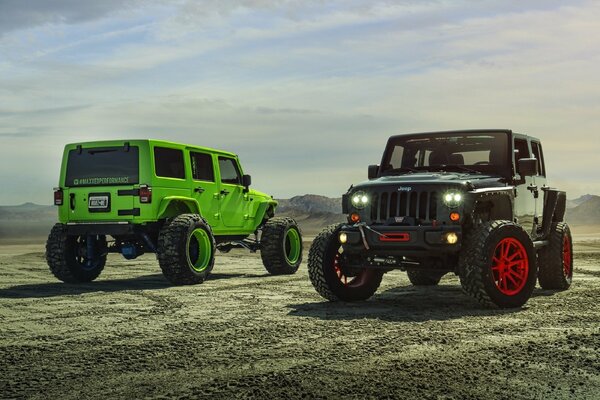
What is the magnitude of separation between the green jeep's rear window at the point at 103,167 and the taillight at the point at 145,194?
0.61ft

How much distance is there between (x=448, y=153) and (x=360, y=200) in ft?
5.78

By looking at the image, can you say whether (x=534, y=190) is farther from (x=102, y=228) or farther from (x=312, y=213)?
(x=312, y=213)

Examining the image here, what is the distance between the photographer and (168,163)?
44.9ft

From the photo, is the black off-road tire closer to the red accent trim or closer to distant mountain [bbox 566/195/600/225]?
the red accent trim

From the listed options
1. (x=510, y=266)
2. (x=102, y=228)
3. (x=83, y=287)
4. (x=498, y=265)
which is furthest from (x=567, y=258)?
(x=83, y=287)

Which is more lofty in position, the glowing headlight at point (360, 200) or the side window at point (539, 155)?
the side window at point (539, 155)

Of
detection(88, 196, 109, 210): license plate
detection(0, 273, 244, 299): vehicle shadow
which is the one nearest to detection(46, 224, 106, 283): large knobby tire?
detection(0, 273, 244, 299): vehicle shadow

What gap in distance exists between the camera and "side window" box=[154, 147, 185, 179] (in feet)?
43.9

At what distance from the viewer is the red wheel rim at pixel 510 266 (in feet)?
30.9

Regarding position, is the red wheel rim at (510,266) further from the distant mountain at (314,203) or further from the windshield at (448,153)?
the distant mountain at (314,203)

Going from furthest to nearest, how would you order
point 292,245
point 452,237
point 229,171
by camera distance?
point 292,245
point 229,171
point 452,237

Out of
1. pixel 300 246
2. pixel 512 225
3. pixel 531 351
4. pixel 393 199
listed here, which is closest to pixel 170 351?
pixel 531 351

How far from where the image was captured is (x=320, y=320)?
28.1ft

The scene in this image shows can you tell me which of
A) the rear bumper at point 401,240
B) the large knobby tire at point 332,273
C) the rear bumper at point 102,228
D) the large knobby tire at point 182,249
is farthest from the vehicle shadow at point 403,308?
the rear bumper at point 102,228
